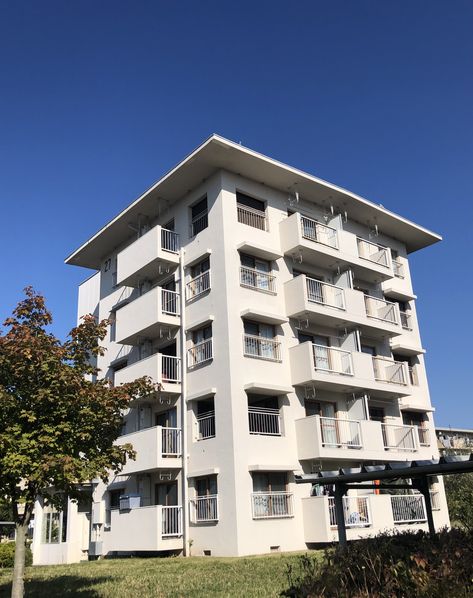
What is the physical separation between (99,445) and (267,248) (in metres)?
14.6

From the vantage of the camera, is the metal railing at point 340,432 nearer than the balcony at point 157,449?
No

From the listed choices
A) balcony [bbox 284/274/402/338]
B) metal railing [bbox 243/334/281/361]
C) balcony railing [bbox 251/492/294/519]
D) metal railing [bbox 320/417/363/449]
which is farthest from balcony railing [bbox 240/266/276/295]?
balcony railing [bbox 251/492/294/519]

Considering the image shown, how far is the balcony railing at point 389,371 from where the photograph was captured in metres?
28.3

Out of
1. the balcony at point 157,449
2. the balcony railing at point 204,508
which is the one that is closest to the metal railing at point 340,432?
the balcony railing at point 204,508

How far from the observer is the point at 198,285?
25562 mm

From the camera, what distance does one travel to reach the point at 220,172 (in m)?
25.4

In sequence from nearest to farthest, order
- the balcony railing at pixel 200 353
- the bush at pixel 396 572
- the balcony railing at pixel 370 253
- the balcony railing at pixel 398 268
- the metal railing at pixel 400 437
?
1. the bush at pixel 396 572
2. the balcony railing at pixel 200 353
3. the metal railing at pixel 400 437
4. the balcony railing at pixel 370 253
5. the balcony railing at pixel 398 268

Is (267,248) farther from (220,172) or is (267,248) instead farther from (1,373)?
(1,373)

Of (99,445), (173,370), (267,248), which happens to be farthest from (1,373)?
(267,248)

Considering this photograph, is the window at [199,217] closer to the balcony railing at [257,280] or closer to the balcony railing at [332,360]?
the balcony railing at [257,280]

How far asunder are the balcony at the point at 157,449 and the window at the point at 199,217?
8514 mm

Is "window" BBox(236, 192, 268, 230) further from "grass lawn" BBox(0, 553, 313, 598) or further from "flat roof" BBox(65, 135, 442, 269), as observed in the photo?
"grass lawn" BBox(0, 553, 313, 598)

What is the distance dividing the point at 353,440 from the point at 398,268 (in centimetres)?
1175

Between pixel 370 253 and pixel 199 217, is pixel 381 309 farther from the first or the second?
pixel 199 217
